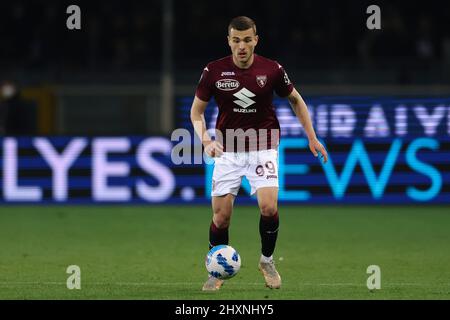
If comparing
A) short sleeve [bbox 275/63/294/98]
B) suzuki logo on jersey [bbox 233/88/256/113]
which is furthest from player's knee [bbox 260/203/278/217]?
short sleeve [bbox 275/63/294/98]

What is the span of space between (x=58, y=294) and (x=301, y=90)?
13.5 metres

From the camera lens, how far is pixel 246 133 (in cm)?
869

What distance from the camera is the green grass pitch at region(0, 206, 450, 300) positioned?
859cm

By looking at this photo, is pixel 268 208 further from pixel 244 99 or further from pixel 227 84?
pixel 227 84

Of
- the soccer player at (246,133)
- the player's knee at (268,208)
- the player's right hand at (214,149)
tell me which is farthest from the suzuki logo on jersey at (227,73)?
the player's knee at (268,208)

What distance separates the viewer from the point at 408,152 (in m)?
16.3

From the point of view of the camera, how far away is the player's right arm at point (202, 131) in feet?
27.7

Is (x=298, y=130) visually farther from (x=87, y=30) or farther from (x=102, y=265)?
(x=87, y=30)

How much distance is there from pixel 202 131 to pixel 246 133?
1.13 feet

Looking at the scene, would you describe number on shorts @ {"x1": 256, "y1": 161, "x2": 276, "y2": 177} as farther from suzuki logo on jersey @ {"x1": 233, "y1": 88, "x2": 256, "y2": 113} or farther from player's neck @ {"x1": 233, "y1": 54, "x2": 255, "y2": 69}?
player's neck @ {"x1": 233, "y1": 54, "x2": 255, "y2": 69}

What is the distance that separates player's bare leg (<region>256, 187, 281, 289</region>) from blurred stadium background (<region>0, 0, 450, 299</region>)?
0.57ft

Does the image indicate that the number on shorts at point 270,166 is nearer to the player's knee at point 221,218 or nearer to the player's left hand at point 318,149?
the player's left hand at point 318,149

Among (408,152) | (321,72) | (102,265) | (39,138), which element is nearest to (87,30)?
(321,72)

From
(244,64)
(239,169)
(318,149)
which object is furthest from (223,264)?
(244,64)
